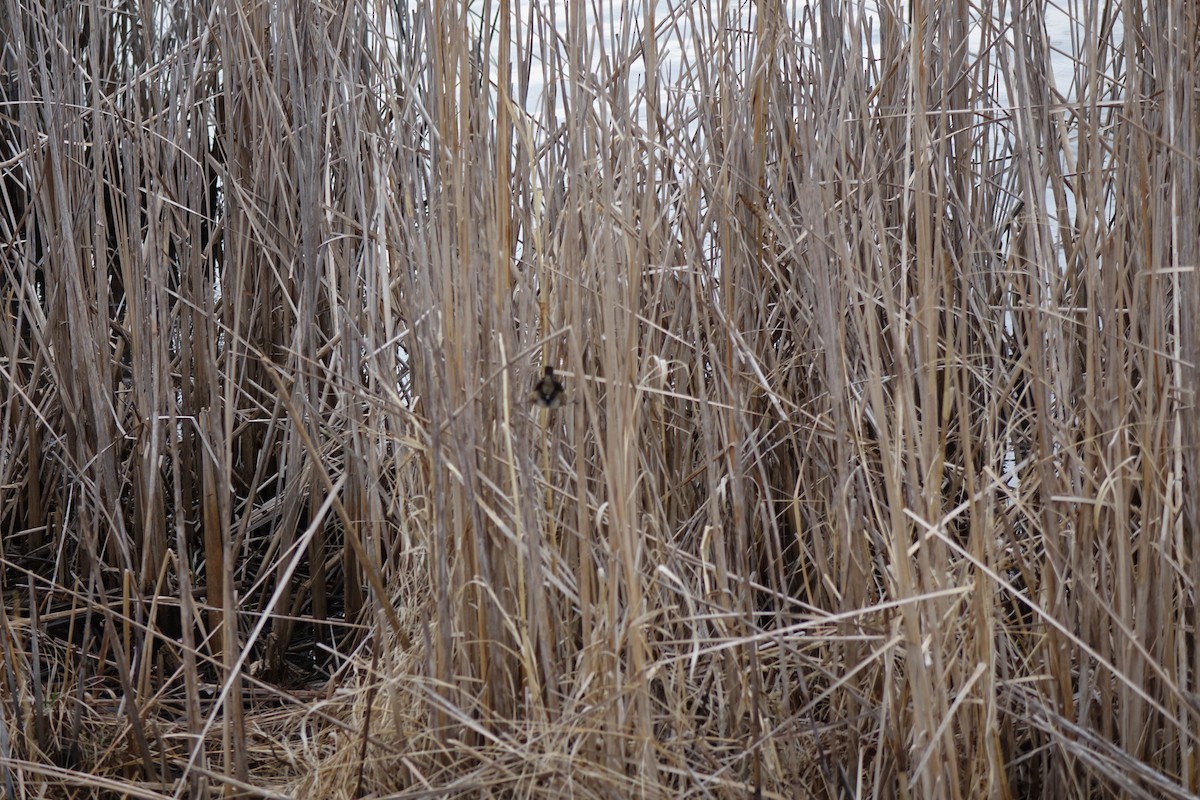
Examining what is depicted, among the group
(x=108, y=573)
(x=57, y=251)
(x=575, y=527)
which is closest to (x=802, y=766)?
(x=575, y=527)

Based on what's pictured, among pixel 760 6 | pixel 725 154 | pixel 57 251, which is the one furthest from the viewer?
pixel 57 251

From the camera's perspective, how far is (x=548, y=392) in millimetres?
844

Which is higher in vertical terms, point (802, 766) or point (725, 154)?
point (725, 154)

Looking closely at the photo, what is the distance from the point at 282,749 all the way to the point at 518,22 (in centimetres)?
75

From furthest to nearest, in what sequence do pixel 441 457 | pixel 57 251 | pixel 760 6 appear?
1. pixel 57 251
2. pixel 760 6
3. pixel 441 457

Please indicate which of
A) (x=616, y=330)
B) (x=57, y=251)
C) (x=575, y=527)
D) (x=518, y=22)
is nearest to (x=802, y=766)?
(x=575, y=527)

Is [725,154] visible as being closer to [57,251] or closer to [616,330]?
[616,330]

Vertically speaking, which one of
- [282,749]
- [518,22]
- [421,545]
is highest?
[518,22]

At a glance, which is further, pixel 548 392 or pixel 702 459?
pixel 702 459

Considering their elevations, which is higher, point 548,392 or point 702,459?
point 548,392

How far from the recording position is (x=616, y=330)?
2.83ft

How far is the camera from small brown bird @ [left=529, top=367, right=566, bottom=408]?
33.0 inches

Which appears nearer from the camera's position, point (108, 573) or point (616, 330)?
point (616, 330)

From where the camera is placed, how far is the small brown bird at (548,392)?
0.84m
